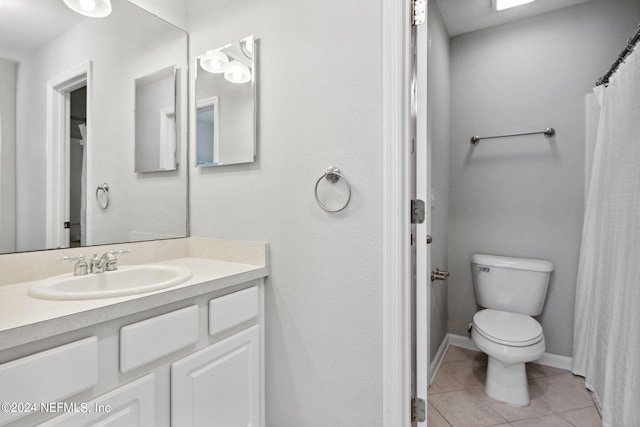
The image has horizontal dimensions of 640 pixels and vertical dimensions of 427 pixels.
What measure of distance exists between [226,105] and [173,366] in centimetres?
112

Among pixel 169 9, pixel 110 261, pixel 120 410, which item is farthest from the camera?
pixel 169 9

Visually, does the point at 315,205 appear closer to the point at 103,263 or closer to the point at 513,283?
the point at 103,263

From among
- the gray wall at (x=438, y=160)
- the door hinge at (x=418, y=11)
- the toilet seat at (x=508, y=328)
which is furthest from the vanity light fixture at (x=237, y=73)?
the toilet seat at (x=508, y=328)

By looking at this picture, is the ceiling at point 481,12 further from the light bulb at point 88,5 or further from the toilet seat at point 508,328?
the toilet seat at point 508,328

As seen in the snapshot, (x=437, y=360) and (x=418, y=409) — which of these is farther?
(x=437, y=360)

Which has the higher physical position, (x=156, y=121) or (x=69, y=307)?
(x=156, y=121)

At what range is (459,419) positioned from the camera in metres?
1.62

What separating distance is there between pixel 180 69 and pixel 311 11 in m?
0.80

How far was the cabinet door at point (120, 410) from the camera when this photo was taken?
29.7 inches

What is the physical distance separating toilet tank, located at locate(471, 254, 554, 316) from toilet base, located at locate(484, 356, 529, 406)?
0.47m

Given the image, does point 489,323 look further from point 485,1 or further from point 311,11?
point 485,1

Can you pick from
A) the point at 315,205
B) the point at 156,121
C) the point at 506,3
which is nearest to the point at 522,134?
the point at 506,3

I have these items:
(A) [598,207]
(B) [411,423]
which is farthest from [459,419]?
(A) [598,207]

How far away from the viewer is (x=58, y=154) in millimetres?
1173
